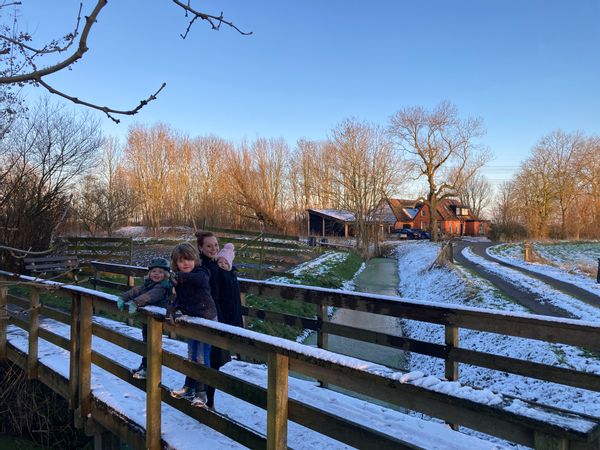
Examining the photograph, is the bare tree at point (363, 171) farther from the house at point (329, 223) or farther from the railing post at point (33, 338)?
the railing post at point (33, 338)

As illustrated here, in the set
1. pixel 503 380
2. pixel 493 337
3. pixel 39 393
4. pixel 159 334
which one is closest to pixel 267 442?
pixel 159 334

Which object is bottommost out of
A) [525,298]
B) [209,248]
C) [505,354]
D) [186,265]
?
[505,354]

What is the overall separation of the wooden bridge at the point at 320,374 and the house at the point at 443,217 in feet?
193

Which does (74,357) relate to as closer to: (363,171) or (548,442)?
(548,442)

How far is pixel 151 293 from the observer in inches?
143

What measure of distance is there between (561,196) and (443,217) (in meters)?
18.0

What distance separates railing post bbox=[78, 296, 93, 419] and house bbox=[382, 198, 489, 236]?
2344 inches

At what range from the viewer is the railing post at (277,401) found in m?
2.31

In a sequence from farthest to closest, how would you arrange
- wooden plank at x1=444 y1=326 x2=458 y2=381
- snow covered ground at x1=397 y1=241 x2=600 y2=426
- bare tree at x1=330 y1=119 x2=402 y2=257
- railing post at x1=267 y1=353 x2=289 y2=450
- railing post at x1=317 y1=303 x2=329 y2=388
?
bare tree at x1=330 y1=119 x2=402 y2=257 → snow covered ground at x1=397 y1=241 x2=600 y2=426 → railing post at x1=317 y1=303 x2=329 y2=388 → wooden plank at x1=444 y1=326 x2=458 y2=381 → railing post at x1=267 y1=353 x2=289 y2=450

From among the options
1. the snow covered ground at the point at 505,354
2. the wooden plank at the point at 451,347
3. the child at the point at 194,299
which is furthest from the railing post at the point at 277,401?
the snow covered ground at the point at 505,354

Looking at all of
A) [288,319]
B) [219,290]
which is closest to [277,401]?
[219,290]

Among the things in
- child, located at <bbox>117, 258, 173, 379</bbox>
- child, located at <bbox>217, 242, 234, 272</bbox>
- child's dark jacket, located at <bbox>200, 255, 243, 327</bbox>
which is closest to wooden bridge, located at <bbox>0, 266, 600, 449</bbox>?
child, located at <bbox>117, 258, 173, 379</bbox>

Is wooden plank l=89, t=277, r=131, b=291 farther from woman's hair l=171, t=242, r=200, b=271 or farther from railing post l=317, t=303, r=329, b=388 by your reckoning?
woman's hair l=171, t=242, r=200, b=271

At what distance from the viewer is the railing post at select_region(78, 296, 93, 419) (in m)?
4.04
